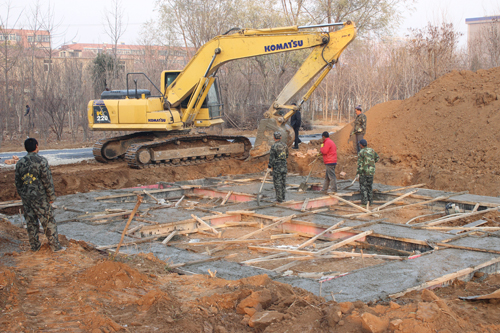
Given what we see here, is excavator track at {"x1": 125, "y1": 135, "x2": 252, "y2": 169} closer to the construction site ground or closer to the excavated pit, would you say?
the construction site ground

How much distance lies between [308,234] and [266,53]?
8287 mm

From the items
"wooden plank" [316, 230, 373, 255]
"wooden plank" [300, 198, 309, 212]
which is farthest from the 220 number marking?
"wooden plank" [316, 230, 373, 255]

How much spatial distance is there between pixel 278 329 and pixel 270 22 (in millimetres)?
32939

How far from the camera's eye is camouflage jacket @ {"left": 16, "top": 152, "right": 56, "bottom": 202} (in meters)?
7.08

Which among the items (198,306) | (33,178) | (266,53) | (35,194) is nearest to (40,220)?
(35,194)

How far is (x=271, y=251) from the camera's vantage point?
25.5 ft

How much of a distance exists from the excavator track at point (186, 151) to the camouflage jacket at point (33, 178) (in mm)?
8124

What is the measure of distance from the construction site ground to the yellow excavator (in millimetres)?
781

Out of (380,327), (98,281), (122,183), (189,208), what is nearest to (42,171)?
(98,281)

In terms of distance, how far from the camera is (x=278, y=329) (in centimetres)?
441

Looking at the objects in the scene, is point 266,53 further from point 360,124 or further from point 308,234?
point 308,234

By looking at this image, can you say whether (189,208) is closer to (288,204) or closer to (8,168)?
(288,204)

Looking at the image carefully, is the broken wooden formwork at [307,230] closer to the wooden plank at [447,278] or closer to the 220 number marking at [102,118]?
the wooden plank at [447,278]

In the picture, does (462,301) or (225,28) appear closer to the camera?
(462,301)
